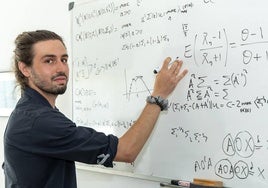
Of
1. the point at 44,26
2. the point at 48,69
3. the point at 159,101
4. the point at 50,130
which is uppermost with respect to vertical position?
the point at 44,26

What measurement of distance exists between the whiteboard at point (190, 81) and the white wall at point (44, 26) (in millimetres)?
164

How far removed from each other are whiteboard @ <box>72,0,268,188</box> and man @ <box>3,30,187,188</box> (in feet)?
0.45

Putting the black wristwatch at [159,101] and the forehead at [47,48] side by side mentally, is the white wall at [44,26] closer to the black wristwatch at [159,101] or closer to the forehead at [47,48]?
the black wristwatch at [159,101]

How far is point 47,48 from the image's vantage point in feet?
5.75

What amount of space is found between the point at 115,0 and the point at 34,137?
2.90 ft

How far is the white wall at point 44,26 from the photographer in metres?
2.19

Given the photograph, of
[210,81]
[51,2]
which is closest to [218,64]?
[210,81]

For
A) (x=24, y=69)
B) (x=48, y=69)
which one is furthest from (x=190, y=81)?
(x=24, y=69)

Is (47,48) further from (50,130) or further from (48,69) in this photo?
(50,130)

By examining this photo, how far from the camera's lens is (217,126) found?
1.61 meters

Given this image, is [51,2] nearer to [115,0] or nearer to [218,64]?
[115,0]

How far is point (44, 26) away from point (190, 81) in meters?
1.33

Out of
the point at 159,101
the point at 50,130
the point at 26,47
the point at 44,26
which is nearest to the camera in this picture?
the point at 50,130

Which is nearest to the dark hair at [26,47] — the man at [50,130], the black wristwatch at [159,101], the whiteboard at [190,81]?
the man at [50,130]
